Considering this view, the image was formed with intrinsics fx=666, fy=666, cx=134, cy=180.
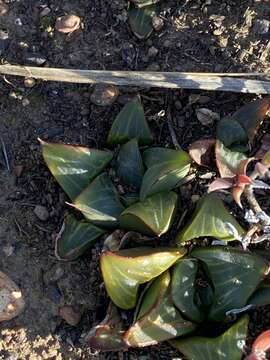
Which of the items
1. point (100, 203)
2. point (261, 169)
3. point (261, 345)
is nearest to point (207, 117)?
point (261, 169)

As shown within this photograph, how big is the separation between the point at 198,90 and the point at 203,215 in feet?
2.19

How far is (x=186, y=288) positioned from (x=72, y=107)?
94cm

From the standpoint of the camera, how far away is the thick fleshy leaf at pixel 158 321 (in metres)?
2.27

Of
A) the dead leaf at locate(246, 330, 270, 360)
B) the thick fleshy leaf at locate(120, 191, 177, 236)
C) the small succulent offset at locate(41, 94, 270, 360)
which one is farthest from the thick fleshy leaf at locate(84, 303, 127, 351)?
the dead leaf at locate(246, 330, 270, 360)

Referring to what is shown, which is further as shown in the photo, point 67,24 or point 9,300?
point 67,24

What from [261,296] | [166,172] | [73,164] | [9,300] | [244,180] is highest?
[244,180]

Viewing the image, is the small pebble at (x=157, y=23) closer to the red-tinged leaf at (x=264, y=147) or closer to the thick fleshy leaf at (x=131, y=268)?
the red-tinged leaf at (x=264, y=147)

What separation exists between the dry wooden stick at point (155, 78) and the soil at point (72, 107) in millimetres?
49

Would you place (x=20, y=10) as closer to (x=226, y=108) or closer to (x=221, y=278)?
(x=226, y=108)

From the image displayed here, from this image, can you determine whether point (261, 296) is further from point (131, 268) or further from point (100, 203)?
point (100, 203)

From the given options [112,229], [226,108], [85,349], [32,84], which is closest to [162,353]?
[85,349]

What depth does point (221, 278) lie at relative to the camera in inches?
92.6

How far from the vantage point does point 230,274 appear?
2334mm

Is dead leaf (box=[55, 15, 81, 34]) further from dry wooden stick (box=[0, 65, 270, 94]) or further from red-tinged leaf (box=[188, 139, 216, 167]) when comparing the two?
red-tinged leaf (box=[188, 139, 216, 167])
